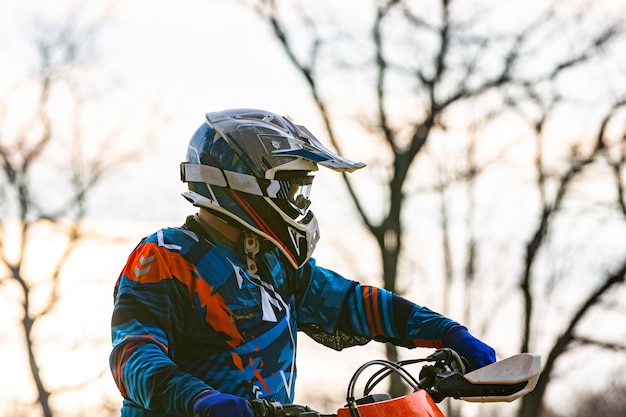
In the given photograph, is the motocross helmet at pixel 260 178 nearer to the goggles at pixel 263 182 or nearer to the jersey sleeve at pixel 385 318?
the goggles at pixel 263 182

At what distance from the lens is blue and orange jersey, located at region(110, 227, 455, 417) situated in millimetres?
3346

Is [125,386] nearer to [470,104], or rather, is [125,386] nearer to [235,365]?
[235,365]

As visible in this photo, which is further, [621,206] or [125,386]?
[621,206]

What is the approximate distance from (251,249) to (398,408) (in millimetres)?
1060

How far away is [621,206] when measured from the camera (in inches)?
649

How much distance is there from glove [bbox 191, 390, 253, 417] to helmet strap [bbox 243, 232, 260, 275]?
918 mm

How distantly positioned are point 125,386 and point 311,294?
3.51 feet

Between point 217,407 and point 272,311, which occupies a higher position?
point 272,311

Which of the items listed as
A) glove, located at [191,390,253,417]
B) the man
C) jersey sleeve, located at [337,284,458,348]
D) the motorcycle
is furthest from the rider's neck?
glove, located at [191,390,253,417]

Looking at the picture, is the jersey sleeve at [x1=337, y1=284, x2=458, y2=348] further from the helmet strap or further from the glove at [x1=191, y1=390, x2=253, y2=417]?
the glove at [x1=191, y1=390, x2=253, y2=417]

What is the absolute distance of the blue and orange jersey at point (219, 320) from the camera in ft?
11.0

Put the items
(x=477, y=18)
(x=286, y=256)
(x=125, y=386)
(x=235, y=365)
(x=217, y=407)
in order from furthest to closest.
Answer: (x=477, y=18) → (x=286, y=256) → (x=235, y=365) → (x=125, y=386) → (x=217, y=407)

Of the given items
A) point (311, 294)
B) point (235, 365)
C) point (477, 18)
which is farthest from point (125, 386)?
point (477, 18)

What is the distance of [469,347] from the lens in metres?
3.79
